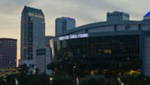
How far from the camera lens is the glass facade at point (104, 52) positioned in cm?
16812

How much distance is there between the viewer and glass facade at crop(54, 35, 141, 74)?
168 meters

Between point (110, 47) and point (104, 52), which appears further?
point (104, 52)

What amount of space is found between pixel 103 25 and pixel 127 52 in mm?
26704

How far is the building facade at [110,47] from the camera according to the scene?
16788 cm

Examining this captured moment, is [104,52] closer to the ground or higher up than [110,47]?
closer to the ground

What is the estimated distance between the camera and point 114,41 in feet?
566

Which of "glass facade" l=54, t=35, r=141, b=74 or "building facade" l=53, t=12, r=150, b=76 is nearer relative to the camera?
"building facade" l=53, t=12, r=150, b=76

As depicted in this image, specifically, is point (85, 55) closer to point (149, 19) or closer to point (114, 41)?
point (114, 41)

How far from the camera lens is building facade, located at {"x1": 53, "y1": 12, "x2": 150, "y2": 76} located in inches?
6609

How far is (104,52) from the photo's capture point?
570 feet

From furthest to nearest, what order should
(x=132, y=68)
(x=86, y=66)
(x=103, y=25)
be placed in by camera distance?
(x=103, y=25) → (x=86, y=66) → (x=132, y=68)

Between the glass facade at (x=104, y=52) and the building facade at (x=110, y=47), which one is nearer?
the building facade at (x=110, y=47)

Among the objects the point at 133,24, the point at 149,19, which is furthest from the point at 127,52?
→ the point at 149,19

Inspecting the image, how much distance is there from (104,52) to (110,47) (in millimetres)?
3879
